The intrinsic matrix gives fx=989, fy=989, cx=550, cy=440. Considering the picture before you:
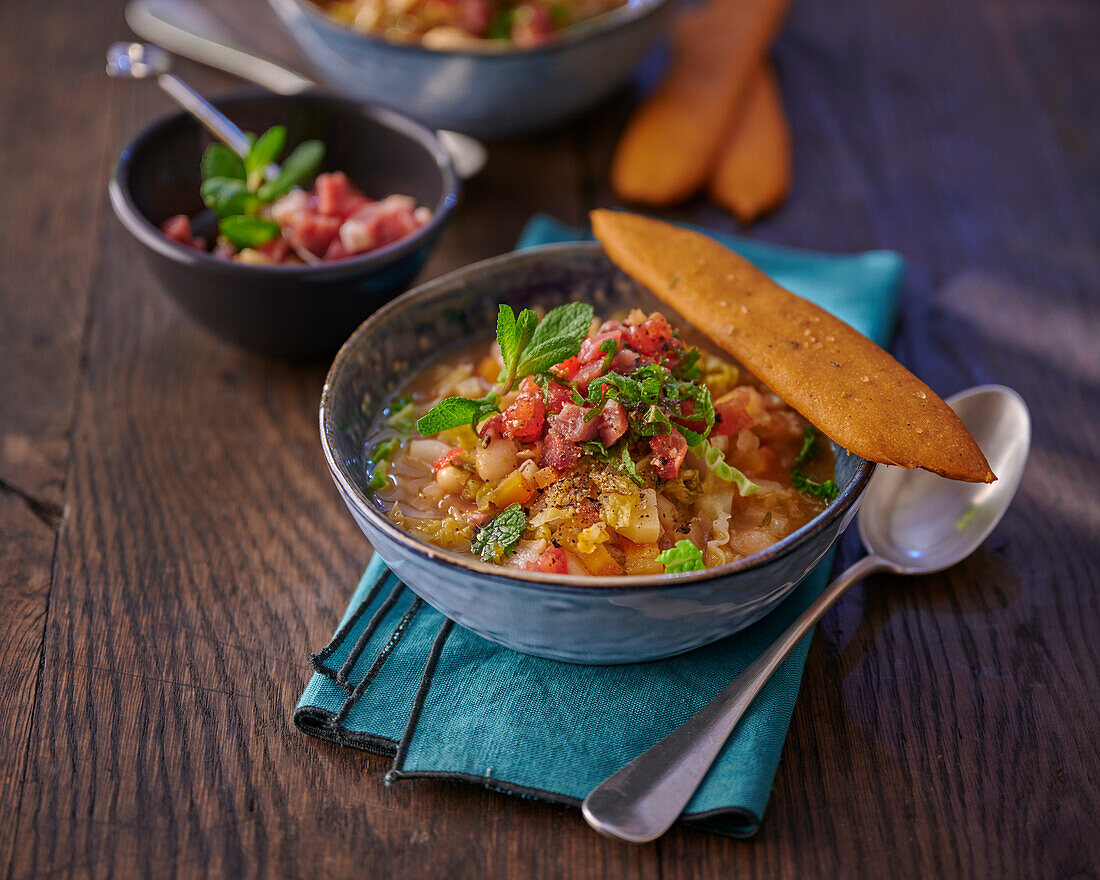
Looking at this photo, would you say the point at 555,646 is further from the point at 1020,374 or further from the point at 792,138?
the point at 792,138

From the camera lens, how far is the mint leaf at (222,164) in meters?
2.92

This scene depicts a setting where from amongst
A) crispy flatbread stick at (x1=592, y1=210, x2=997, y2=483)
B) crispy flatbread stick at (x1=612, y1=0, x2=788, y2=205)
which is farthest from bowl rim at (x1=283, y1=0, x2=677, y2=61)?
crispy flatbread stick at (x1=592, y1=210, x2=997, y2=483)

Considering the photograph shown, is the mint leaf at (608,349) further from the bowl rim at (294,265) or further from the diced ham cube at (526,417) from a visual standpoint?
the bowl rim at (294,265)

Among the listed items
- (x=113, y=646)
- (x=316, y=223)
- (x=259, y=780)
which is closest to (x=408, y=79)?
(x=316, y=223)

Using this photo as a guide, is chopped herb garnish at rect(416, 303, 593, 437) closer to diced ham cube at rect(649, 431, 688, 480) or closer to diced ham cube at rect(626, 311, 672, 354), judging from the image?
diced ham cube at rect(626, 311, 672, 354)

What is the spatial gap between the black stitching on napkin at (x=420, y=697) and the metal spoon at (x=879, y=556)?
39cm

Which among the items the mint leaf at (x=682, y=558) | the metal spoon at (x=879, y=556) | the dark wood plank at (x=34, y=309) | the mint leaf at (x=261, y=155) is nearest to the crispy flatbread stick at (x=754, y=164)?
the metal spoon at (x=879, y=556)

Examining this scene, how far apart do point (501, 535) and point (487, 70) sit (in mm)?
1955

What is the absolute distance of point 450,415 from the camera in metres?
2.13

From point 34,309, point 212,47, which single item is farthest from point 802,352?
point 212,47

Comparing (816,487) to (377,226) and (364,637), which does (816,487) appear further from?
(377,226)

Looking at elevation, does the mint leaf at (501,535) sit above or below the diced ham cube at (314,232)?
below

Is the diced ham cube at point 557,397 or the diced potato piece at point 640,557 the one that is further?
the diced ham cube at point 557,397

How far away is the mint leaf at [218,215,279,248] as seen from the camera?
278cm
